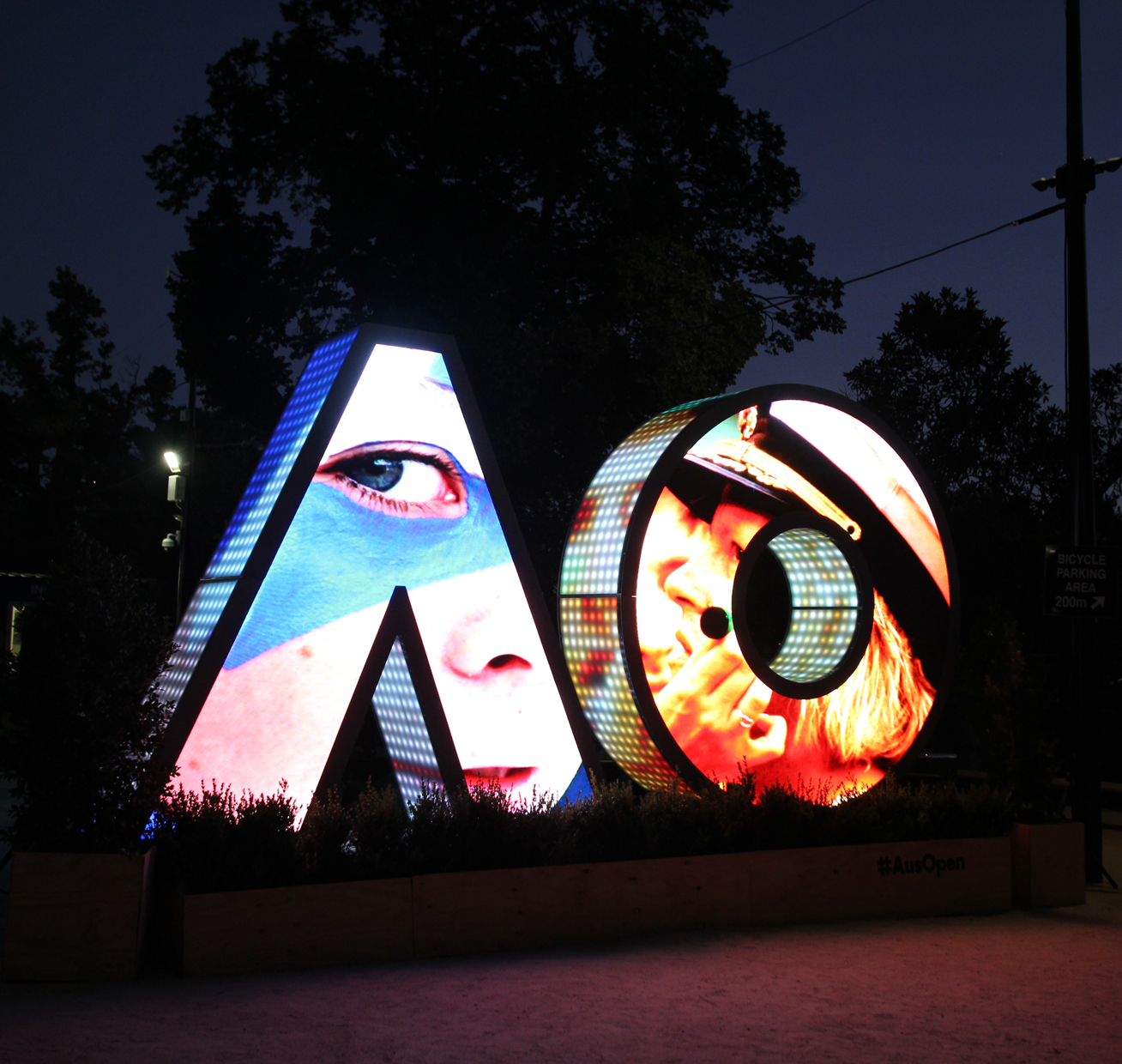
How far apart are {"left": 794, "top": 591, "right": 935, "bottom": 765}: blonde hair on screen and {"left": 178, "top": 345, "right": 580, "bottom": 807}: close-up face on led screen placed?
2.43 m

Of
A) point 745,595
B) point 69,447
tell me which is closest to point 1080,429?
point 745,595

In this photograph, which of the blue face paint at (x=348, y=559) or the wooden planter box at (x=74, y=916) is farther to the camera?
the blue face paint at (x=348, y=559)

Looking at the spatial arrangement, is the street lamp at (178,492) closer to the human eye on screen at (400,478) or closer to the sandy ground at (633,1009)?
the human eye on screen at (400,478)

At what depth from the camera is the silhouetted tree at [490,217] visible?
21.3 metres

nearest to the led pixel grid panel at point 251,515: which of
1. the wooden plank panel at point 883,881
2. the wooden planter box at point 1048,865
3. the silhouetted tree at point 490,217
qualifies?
the wooden plank panel at point 883,881

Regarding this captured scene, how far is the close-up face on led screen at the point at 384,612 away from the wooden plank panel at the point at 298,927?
1.47m

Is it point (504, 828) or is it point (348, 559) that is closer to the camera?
point (504, 828)

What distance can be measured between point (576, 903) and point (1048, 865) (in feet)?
14.0

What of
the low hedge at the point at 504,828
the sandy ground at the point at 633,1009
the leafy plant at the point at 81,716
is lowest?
the sandy ground at the point at 633,1009

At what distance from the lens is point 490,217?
22172 mm

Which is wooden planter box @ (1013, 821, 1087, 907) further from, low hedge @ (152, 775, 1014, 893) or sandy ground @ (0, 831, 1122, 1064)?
sandy ground @ (0, 831, 1122, 1064)

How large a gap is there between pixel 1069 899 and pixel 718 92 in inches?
739

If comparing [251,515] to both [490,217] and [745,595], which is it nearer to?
[745,595]

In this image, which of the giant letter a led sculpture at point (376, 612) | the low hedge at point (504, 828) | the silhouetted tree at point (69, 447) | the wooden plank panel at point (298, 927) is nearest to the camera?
the wooden plank panel at point (298, 927)
